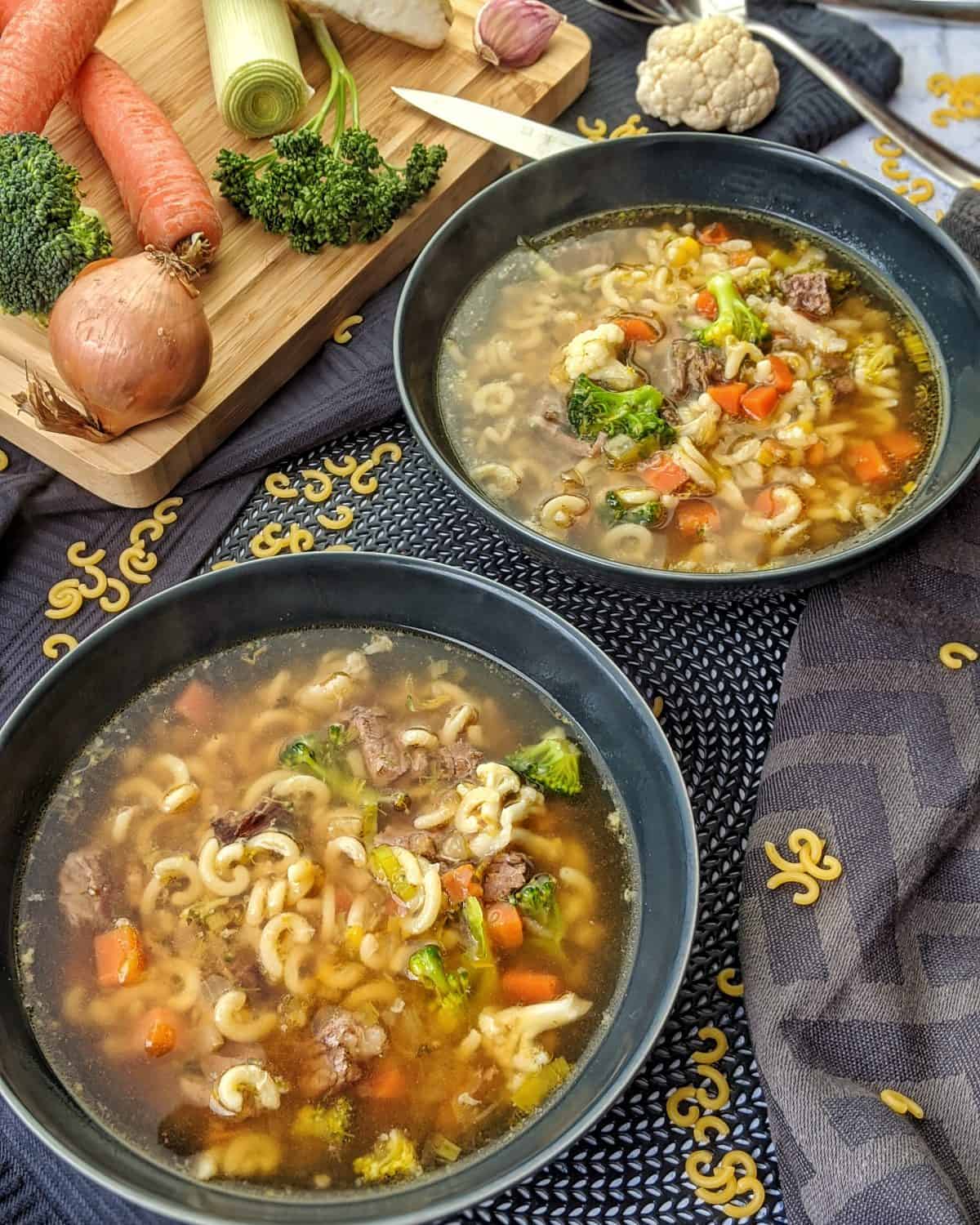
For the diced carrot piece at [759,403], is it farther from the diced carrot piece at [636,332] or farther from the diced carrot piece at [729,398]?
the diced carrot piece at [636,332]

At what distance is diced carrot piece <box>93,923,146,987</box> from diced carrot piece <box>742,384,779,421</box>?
2539mm

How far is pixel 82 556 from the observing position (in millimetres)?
4348

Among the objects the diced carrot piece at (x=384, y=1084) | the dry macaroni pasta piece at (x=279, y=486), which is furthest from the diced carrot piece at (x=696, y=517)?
the diced carrot piece at (x=384, y=1084)

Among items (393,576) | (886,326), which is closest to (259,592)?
(393,576)

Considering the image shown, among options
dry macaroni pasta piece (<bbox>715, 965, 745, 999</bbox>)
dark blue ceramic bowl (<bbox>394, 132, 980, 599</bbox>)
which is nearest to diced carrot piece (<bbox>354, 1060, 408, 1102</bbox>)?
dry macaroni pasta piece (<bbox>715, 965, 745, 999</bbox>)

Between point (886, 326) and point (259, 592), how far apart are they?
241cm

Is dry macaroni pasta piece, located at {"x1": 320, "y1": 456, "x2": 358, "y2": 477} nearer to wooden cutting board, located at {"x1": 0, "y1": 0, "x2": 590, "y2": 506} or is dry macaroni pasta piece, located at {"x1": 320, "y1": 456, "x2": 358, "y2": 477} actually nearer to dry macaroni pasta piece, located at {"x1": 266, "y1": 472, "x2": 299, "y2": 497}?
dry macaroni pasta piece, located at {"x1": 266, "y1": 472, "x2": 299, "y2": 497}

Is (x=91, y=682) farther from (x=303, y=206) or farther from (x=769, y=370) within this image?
(x=769, y=370)

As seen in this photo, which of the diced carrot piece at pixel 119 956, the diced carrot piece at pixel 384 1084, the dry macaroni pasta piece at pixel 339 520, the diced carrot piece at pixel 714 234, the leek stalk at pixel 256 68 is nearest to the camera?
the diced carrot piece at pixel 384 1084

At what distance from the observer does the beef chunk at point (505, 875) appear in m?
3.27

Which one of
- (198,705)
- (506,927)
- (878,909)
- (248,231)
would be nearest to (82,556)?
(198,705)

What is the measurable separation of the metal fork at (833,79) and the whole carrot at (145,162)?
2.12 metres

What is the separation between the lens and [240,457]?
4469 mm

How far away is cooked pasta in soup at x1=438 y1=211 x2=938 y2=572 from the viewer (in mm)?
4172
